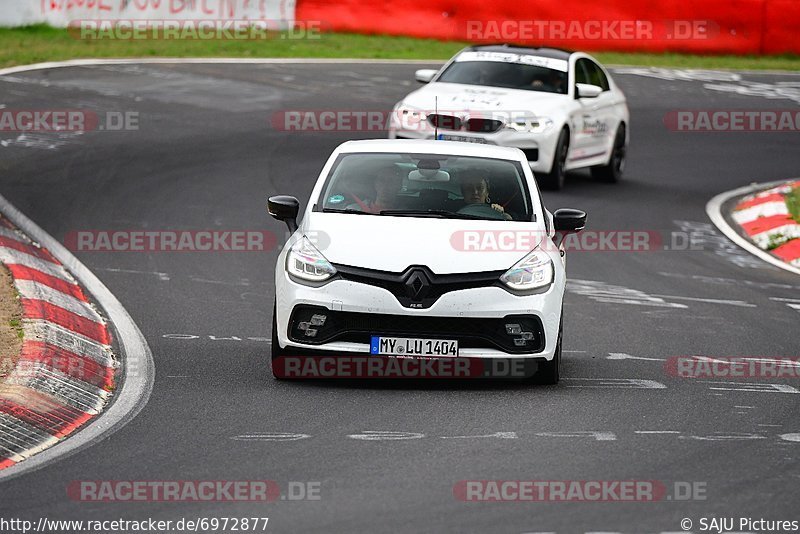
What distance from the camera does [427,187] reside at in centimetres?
1028

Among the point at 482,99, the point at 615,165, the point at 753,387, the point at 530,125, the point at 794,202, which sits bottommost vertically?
the point at 615,165

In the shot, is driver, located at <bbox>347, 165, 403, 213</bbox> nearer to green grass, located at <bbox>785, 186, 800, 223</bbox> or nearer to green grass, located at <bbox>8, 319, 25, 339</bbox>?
green grass, located at <bbox>8, 319, 25, 339</bbox>

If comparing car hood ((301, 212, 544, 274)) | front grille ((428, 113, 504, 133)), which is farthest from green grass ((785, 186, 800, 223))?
car hood ((301, 212, 544, 274))

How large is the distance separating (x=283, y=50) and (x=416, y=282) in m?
20.9

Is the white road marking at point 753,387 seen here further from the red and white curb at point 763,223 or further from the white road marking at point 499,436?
the red and white curb at point 763,223

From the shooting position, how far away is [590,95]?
18.6 meters

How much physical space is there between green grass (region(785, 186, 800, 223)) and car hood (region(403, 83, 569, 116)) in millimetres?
2849

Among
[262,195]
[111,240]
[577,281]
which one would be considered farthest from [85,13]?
[577,281]

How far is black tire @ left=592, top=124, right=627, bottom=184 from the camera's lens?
19.8 metres

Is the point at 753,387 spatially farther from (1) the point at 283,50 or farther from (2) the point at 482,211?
(1) the point at 283,50

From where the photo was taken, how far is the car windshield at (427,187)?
1007 centimetres

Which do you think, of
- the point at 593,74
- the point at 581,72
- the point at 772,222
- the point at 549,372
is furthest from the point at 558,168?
the point at 549,372

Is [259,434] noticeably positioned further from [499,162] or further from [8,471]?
[499,162]

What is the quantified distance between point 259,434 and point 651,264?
733 cm
